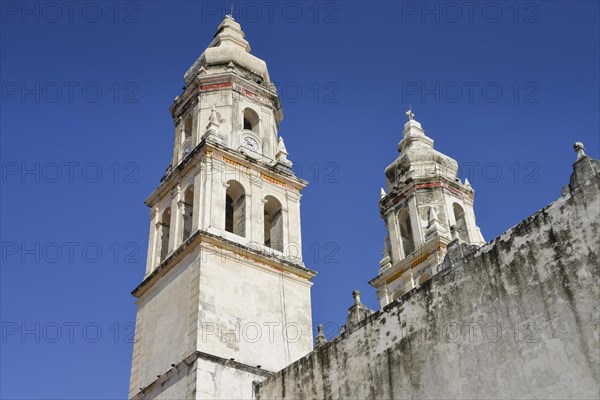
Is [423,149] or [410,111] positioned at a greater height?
[410,111]

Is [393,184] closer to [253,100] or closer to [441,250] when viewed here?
[441,250]

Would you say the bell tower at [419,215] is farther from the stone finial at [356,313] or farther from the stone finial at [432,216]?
the stone finial at [356,313]

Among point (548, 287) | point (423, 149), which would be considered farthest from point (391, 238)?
point (548, 287)

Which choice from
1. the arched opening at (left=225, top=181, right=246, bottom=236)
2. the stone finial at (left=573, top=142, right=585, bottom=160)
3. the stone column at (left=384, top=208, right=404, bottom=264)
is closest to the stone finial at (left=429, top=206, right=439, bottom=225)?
the stone column at (left=384, top=208, right=404, bottom=264)

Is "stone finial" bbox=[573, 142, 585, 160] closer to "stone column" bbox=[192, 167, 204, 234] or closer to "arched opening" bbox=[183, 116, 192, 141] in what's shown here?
"stone column" bbox=[192, 167, 204, 234]

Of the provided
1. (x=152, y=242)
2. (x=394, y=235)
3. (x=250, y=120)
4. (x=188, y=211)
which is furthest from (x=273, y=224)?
(x=394, y=235)

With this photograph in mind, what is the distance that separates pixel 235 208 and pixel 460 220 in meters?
9.83

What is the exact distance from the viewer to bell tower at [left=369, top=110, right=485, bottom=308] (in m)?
23.3

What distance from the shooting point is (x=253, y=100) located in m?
20.8

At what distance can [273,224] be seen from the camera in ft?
61.7

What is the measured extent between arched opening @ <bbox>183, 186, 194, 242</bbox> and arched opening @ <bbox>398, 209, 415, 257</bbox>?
28.9 feet

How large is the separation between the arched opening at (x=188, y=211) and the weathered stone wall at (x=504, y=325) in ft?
22.3

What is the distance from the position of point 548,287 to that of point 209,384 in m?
7.02

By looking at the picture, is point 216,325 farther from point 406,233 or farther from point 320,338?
point 406,233
